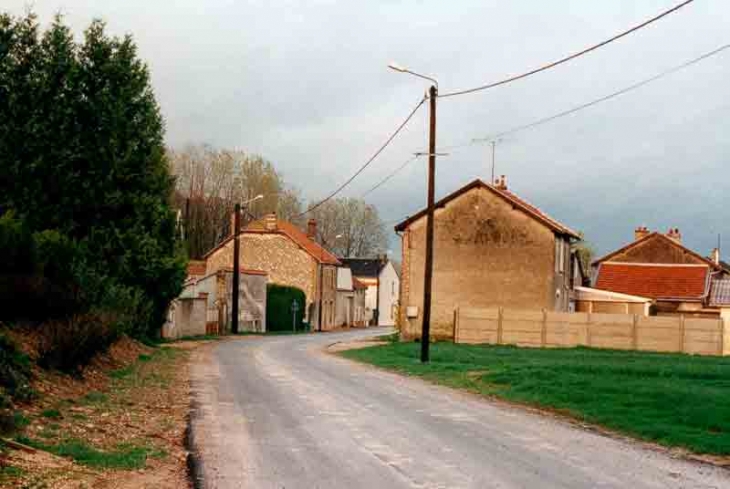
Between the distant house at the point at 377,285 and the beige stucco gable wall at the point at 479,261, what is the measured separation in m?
54.9

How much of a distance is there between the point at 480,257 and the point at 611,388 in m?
25.1

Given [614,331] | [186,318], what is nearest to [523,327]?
[614,331]

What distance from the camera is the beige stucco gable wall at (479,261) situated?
4403 cm

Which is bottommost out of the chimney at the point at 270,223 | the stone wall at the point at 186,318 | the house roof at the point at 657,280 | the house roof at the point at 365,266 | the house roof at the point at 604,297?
the stone wall at the point at 186,318

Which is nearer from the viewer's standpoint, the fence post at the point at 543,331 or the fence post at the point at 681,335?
the fence post at the point at 681,335

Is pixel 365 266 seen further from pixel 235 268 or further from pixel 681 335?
pixel 681 335

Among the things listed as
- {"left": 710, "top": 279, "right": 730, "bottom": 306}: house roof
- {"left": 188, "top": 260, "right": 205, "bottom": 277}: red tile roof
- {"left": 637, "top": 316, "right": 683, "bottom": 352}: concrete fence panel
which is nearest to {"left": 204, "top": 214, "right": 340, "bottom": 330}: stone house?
{"left": 188, "top": 260, "right": 205, "bottom": 277}: red tile roof

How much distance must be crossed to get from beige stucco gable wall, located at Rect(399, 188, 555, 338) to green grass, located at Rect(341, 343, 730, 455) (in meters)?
10.5

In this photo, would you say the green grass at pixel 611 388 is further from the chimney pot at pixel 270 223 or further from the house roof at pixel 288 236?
the chimney pot at pixel 270 223

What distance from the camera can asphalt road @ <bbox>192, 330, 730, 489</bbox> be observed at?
994cm

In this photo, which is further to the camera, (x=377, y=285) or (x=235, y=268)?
(x=377, y=285)

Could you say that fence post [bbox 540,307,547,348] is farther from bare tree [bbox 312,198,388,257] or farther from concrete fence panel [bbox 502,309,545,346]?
bare tree [bbox 312,198,388,257]

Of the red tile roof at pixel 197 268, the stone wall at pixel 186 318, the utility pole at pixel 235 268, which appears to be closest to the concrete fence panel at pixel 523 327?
the stone wall at pixel 186 318

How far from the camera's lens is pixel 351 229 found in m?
117
